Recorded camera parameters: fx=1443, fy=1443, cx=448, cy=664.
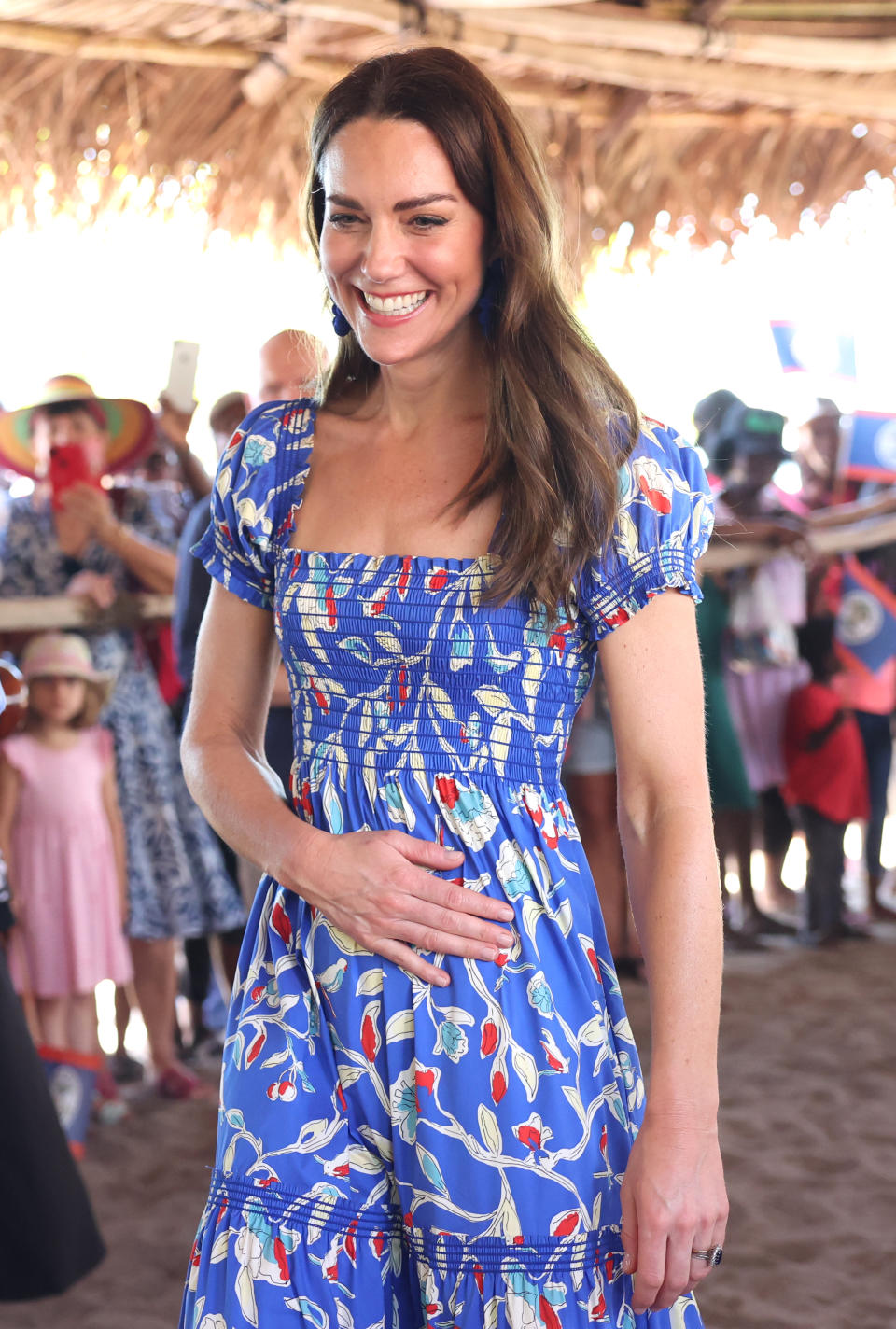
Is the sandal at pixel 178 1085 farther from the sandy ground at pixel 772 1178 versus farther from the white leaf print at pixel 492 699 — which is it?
the white leaf print at pixel 492 699

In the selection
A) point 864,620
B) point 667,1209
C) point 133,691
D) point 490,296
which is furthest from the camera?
point 864,620

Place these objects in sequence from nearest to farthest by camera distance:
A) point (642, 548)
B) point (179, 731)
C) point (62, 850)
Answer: point (642, 548)
point (62, 850)
point (179, 731)

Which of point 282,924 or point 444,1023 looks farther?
point 282,924

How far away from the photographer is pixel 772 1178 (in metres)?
3.41

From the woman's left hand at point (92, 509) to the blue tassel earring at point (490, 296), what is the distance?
2587 millimetres

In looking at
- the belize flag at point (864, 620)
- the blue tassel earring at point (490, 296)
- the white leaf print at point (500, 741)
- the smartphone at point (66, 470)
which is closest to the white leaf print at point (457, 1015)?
the white leaf print at point (500, 741)

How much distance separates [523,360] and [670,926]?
56 centimetres

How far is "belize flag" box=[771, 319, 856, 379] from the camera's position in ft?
20.7

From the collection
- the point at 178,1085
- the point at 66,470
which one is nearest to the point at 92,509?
the point at 66,470

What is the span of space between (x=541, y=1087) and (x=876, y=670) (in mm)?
4344

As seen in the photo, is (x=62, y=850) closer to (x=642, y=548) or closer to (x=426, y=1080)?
(x=426, y=1080)

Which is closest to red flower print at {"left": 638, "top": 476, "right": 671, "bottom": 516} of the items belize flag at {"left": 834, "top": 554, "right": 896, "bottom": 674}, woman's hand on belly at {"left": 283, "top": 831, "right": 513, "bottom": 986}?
woman's hand on belly at {"left": 283, "top": 831, "right": 513, "bottom": 986}

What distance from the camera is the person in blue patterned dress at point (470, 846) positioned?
1.29 metres

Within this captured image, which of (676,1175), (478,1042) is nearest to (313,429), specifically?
(478,1042)
